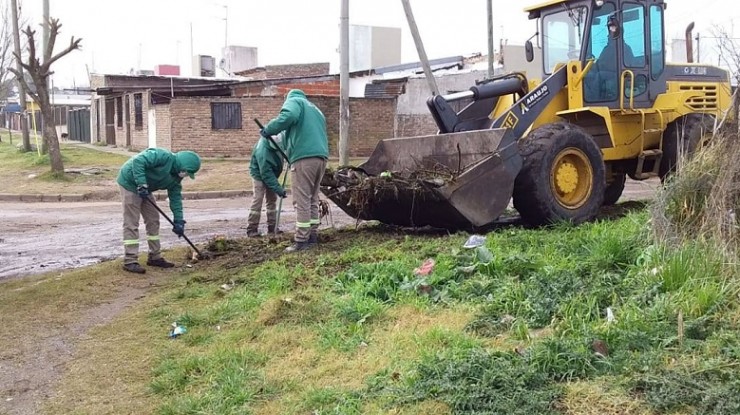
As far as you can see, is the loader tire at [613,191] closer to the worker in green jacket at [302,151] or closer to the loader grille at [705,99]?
the loader grille at [705,99]

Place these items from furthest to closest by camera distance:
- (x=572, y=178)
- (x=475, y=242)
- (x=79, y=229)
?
(x=79, y=229) → (x=572, y=178) → (x=475, y=242)

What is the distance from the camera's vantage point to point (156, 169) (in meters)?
8.13

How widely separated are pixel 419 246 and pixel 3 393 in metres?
4.05

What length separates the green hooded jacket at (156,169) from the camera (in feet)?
26.1

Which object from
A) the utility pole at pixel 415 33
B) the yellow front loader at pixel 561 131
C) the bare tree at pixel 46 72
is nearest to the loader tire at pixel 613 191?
the yellow front loader at pixel 561 131

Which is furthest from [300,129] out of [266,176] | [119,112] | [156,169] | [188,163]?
[119,112]

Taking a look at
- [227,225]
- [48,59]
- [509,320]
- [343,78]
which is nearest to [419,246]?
[509,320]

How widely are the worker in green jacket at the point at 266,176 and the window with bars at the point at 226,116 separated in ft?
53.2

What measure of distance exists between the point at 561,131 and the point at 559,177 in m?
0.56

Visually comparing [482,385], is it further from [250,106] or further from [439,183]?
[250,106]

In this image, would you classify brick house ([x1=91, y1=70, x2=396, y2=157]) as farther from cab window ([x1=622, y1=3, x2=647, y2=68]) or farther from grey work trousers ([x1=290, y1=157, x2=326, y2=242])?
grey work trousers ([x1=290, y1=157, x2=326, y2=242])

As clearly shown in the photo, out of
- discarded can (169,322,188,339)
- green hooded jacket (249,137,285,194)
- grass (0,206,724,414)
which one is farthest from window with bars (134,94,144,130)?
discarded can (169,322,188,339)

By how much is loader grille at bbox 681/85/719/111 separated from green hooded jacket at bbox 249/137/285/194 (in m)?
5.69

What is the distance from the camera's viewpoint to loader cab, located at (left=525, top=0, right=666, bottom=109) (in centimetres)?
930
